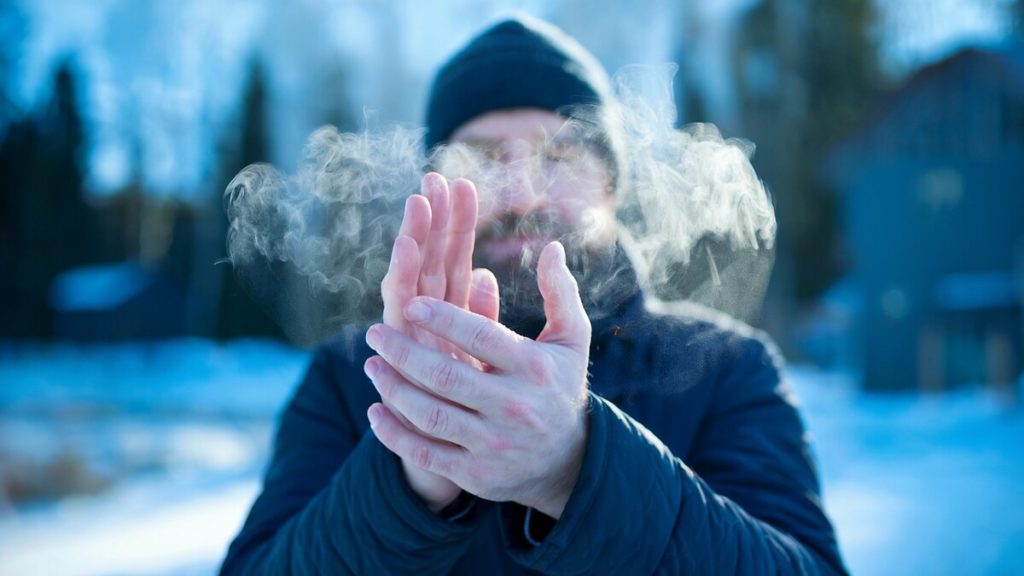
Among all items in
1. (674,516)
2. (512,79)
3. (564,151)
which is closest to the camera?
(674,516)

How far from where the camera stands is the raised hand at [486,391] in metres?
0.92

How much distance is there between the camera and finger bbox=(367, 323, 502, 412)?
909 millimetres

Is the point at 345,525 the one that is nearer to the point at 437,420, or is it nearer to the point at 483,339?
the point at 437,420

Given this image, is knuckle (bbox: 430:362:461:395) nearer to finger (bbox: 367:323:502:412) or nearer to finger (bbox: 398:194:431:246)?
finger (bbox: 367:323:502:412)

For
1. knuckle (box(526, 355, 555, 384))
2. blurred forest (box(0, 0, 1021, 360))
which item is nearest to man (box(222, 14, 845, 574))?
knuckle (box(526, 355, 555, 384))

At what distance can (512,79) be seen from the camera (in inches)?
71.1

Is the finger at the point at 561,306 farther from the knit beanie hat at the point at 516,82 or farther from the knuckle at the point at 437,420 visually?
the knit beanie hat at the point at 516,82

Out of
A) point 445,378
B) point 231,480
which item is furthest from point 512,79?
point 231,480

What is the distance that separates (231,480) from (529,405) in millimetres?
7913

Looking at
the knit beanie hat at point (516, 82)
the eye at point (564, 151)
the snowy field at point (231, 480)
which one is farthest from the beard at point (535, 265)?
the snowy field at point (231, 480)

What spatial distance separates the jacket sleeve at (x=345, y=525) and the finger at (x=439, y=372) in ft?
0.82

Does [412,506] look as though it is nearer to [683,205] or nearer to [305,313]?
[305,313]

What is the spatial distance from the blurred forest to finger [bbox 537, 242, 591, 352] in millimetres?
19473

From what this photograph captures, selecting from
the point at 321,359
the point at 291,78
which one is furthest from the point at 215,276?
the point at 321,359
